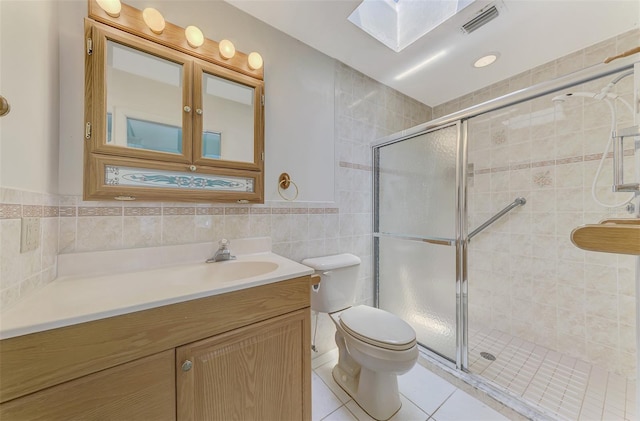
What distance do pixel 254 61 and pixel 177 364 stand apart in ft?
4.60

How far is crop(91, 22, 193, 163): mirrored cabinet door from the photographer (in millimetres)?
896

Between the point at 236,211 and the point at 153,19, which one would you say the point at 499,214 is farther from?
the point at 153,19

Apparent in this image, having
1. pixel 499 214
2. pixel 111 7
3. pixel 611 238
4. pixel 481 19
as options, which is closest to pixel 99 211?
pixel 111 7

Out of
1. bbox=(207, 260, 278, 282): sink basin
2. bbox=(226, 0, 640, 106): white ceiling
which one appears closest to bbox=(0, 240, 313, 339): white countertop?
bbox=(207, 260, 278, 282): sink basin

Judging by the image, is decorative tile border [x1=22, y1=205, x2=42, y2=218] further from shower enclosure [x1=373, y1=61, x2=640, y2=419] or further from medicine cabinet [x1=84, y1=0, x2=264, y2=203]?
shower enclosure [x1=373, y1=61, x2=640, y2=419]

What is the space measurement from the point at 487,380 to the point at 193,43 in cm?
247

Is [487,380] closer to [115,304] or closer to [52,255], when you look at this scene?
[115,304]

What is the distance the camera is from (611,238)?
0.57 meters

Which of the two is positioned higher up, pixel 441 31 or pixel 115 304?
pixel 441 31

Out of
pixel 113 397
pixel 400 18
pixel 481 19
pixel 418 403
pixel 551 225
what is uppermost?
pixel 400 18

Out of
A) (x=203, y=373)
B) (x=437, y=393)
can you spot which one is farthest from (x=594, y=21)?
(x=203, y=373)

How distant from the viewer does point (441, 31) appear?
1390mm

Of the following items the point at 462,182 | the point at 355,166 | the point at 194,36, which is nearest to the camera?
the point at 194,36

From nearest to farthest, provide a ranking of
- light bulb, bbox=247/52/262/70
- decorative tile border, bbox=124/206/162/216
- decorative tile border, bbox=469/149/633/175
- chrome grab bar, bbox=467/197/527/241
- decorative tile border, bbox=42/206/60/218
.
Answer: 1. decorative tile border, bbox=42/206/60/218
2. decorative tile border, bbox=124/206/162/216
3. light bulb, bbox=247/52/262/70
4. decorative tile border, bbox=469/149/633/175
5. chrome grab bar, bbox=467/197/527/241
